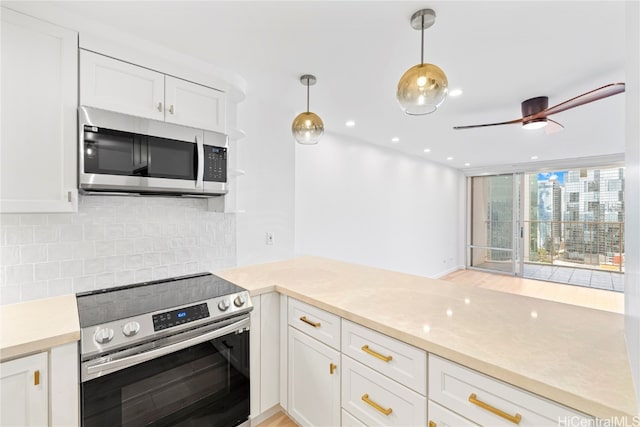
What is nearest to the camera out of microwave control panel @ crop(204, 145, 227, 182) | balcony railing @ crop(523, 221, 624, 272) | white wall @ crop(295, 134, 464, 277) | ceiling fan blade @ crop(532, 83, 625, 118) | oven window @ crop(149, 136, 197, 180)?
oven window @ crop(149, 136, 197, 180)

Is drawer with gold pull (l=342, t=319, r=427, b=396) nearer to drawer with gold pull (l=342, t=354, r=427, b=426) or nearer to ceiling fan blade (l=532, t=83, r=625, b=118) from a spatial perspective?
drawer with gold pull (l=342, t=354, r=427, b=426)

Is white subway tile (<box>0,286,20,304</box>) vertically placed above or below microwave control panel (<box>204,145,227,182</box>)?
below

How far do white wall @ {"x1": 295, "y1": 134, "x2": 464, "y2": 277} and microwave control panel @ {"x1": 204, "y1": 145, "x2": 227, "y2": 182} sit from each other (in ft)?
4.73

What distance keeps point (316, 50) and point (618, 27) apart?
1674mm

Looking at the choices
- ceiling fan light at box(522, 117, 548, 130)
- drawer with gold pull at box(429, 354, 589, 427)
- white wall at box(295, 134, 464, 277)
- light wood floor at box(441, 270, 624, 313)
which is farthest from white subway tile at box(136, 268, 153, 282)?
light wood floor at box(441, 270, 624, 313)

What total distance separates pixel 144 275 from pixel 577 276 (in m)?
7.96

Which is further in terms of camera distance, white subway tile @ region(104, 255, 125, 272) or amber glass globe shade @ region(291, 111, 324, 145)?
amber glass globe shade @ region(291, 111, 324, 145)

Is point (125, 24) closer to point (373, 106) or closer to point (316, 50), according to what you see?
point (316, 50)

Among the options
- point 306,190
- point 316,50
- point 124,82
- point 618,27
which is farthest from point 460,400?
point 306,190

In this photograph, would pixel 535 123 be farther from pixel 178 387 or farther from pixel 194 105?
pixel 178 387

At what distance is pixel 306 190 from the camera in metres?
3.56

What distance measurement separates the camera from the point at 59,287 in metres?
1.69

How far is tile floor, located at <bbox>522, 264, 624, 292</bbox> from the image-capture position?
5746mm

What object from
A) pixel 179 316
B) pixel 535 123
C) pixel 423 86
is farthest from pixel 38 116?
pixel 535 123
